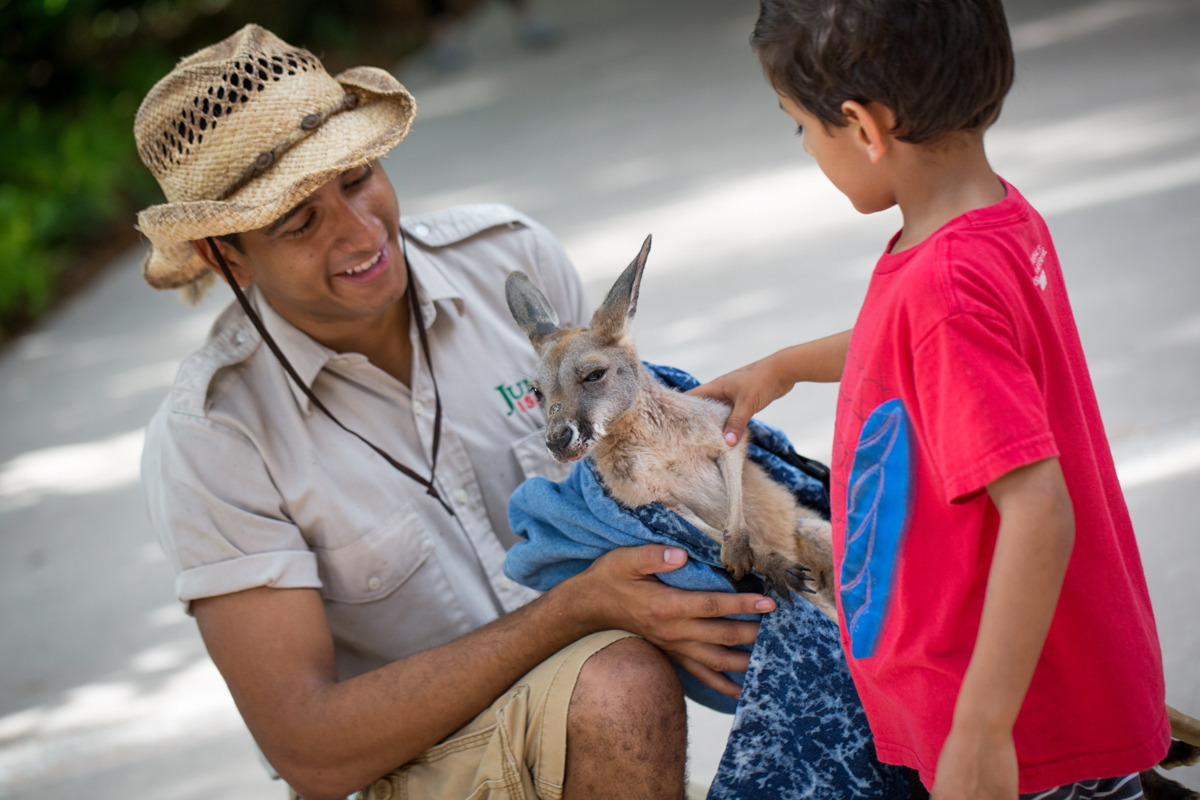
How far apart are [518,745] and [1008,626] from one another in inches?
41.3

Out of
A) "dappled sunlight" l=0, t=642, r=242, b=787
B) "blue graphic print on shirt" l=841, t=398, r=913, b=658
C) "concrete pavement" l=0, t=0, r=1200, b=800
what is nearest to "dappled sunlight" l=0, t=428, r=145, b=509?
"concrete pavement" l=0, t=0, r=1200, b=800

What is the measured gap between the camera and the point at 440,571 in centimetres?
219

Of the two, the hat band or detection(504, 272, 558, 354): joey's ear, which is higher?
the hat band

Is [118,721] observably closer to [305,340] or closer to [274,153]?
[305,340]

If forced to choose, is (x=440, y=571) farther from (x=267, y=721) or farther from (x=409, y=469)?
(x=267, y=721)

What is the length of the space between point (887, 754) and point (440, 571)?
1063mm

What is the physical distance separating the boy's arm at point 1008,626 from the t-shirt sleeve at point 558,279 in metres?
1.47

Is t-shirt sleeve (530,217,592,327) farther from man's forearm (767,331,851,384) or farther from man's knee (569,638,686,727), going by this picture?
man's knee (569,638,686,727)

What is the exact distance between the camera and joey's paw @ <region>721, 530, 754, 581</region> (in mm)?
1771

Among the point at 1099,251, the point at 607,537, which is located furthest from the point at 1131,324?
the point at 607,537

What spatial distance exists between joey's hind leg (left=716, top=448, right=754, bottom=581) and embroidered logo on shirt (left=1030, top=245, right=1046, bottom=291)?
71 centimetres

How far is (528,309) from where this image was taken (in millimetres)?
2051

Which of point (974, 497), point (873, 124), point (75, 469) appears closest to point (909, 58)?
point (873, 124)

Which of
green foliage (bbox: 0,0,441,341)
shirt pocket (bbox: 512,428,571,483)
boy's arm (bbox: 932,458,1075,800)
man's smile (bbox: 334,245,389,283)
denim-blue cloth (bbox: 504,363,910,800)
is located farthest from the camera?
green foliage (bbox: 0,0,441,341)
